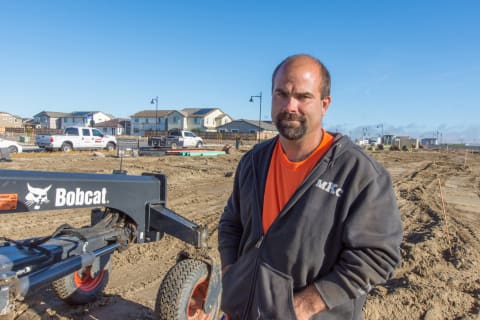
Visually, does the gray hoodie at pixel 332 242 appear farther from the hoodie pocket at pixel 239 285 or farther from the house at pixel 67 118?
the house at pixel 67 118

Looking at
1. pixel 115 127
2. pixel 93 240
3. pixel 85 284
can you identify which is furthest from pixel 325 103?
pixel 115 127

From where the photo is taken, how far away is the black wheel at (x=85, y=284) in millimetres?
3945

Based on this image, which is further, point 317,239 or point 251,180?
point 251,180

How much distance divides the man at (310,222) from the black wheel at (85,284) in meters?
2.70

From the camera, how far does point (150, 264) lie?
5656 mm

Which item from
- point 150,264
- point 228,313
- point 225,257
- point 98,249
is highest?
point 225,257

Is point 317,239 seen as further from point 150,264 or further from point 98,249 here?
point 150,264

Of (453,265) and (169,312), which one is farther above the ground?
(169,312)

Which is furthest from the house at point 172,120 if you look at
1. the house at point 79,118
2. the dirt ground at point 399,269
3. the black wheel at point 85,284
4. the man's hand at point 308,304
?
the man's hand at point 308,304

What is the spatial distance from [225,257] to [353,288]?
722mm

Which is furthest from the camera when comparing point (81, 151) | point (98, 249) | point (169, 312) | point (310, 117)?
point (81, 151)


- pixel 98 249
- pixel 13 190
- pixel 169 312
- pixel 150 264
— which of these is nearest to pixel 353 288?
pixel 169 312

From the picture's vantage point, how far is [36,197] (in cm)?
271

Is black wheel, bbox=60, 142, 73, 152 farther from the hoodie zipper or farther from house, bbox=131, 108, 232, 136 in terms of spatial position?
house, bbox=131, 108, 232, 136
